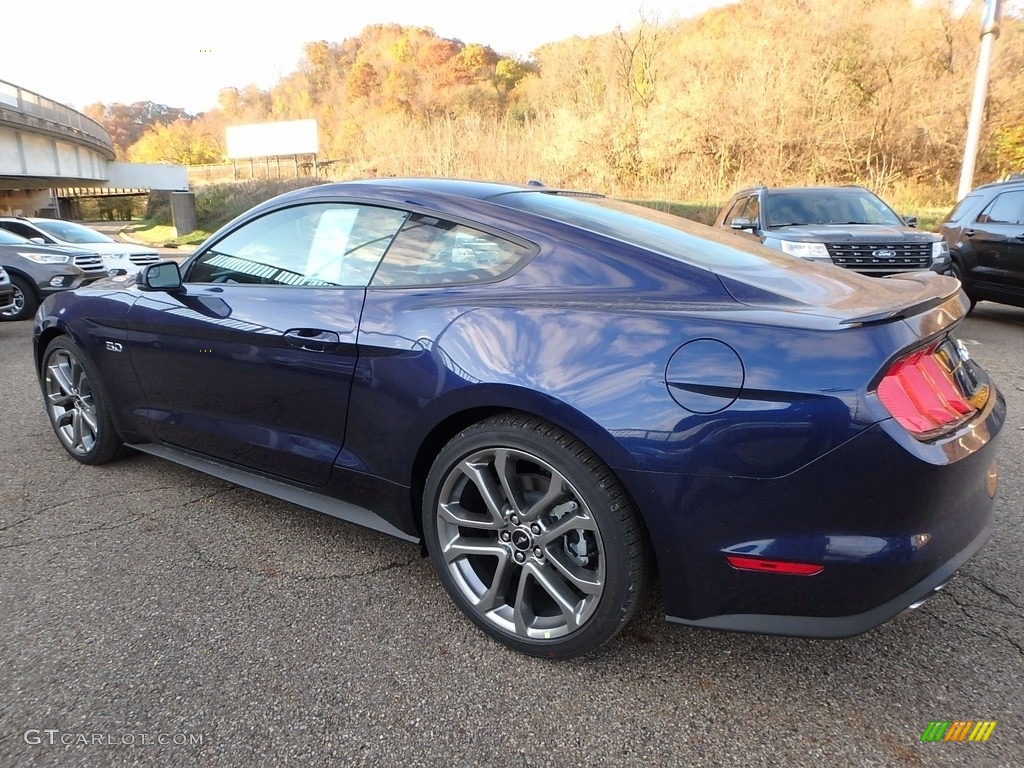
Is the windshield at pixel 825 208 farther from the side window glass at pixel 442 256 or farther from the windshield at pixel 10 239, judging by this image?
the windshield at pixel 10 239

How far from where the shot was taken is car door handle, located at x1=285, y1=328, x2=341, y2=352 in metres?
2.62

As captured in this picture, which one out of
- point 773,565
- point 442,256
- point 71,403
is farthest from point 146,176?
point 773,565

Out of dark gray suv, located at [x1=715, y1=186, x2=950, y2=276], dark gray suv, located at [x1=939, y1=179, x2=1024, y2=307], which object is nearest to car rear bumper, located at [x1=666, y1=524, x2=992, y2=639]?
dark gray suv, located at [x1=715, y1=186, x2=950, y2=276]

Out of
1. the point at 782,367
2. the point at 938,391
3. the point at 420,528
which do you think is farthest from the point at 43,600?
the point at 938,391

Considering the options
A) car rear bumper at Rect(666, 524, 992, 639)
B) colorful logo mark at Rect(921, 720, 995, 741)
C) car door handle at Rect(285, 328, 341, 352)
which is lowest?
colorful logo mark at Rect(921, 720, 995, 741)

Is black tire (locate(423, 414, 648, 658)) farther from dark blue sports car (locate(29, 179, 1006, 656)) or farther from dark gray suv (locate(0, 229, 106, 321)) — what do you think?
dark gray suv (locate(0, 229, 106, 321))

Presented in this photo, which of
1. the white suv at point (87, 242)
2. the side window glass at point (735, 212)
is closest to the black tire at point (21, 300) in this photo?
the white suv at point (87, 242)

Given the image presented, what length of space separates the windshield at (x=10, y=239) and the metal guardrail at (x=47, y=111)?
15.0 metres

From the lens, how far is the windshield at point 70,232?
40.2ft

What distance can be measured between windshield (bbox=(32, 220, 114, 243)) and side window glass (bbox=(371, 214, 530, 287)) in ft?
39.1

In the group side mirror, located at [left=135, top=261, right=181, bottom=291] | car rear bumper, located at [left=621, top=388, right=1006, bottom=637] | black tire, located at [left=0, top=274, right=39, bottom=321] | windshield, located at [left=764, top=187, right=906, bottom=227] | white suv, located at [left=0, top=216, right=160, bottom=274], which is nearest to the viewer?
car rear bumper, located at [left=621, top=388, right=1006, bottom=637]

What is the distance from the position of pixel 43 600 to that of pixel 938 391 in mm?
3165

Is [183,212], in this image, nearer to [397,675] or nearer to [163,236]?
[163,236]

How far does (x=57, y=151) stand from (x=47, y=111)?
9.86 ft
